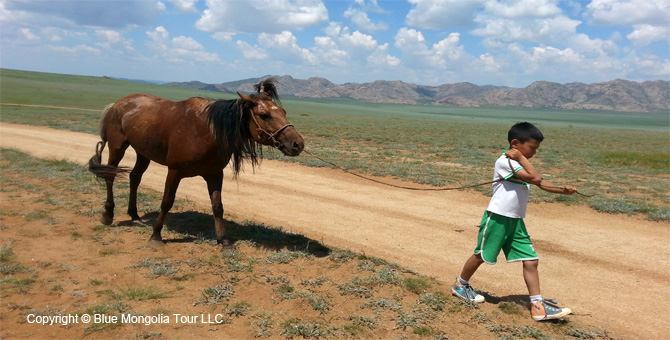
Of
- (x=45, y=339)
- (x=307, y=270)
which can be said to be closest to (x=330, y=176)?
(x=307, y=270)

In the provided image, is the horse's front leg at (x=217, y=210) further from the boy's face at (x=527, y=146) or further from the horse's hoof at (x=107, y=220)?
the boy's face at (x=527, y=146)

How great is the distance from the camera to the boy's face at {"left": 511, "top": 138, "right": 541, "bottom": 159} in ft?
15.2

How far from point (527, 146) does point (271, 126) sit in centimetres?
323

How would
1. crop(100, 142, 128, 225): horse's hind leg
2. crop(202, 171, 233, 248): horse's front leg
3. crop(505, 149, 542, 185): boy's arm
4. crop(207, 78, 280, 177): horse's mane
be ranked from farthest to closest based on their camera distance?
crop(100, 142, 128, 225): horse's hind leg, crop(202, 171, 233, 248): horse's front leg, crop(207, 78, 280, 177): horse's mane, crop(505, 149, 542, 185): boy's arm

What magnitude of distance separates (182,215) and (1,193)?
4.63 metres

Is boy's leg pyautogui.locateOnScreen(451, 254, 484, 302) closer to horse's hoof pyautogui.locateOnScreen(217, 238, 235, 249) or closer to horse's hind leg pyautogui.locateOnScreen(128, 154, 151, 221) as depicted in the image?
horse's hoof pyautogui.locateOnScreen(217, 238, 235, 249)

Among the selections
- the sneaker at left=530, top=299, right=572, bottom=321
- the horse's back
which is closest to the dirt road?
the sneaker at left=530, top=299, right=572, bottom=321

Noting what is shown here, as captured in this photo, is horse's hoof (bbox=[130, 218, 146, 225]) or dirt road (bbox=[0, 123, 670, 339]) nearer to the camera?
dirt road (bbox=[0, 123, 670, 339])

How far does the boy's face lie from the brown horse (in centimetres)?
263

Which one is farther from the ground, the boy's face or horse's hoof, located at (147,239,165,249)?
the boy's face

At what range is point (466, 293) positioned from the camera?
4.98 metres

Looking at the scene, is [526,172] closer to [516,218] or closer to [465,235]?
[516,218]

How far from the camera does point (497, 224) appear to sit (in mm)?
4703

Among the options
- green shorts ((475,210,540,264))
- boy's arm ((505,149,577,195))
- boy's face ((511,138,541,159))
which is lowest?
green shorts ((475,210,540,264))
